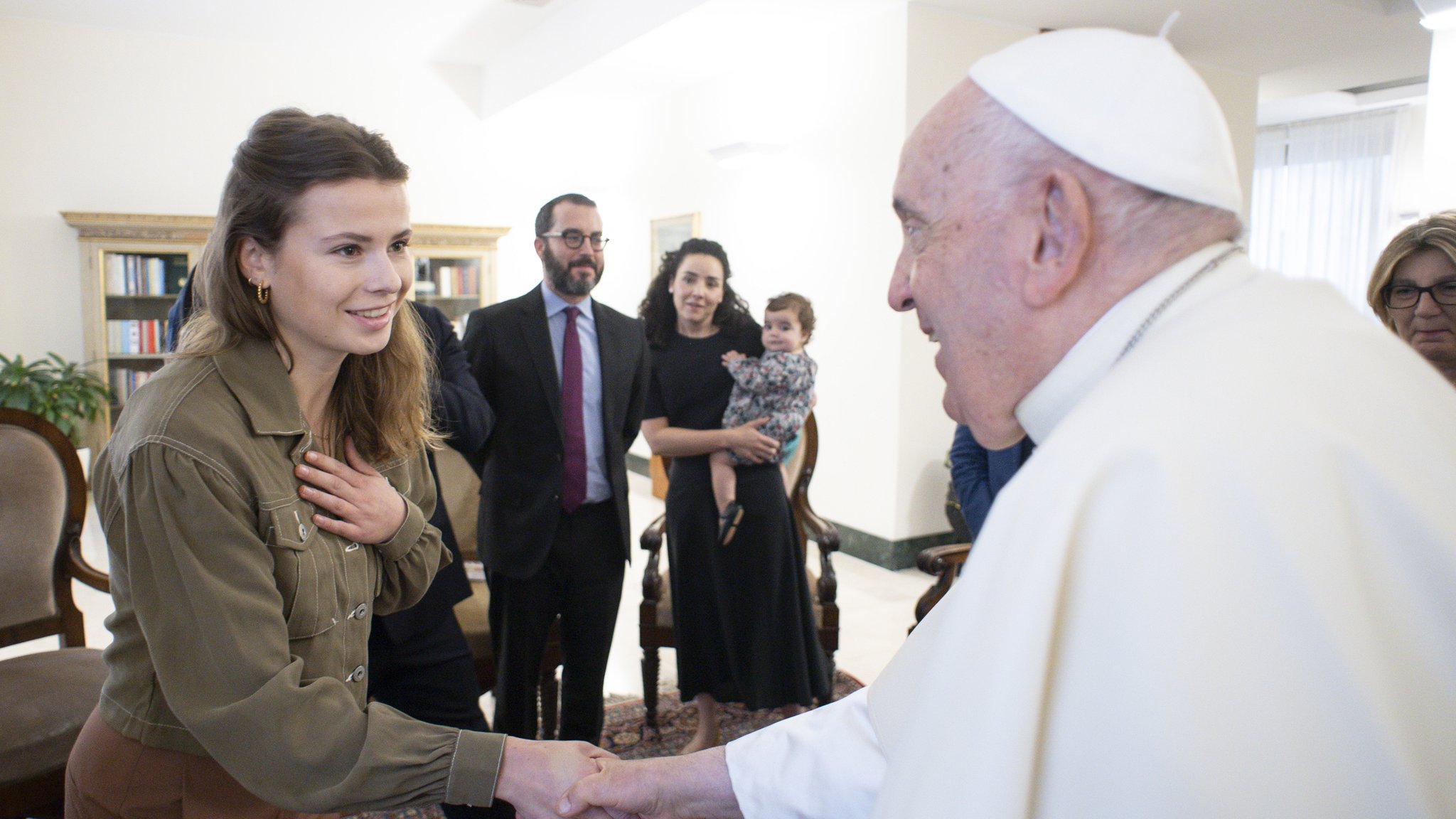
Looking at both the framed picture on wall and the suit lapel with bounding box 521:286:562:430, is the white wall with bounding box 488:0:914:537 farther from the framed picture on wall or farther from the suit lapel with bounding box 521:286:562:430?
the suit lapel with bounding box 521:286:562:430

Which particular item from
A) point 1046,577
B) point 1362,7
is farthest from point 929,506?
point 1046,577

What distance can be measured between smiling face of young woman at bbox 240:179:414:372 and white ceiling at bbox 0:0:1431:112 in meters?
4.58

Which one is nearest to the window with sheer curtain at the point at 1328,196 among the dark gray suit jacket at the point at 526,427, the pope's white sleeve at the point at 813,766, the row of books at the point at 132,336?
the dark gray suit jacket at the point at 526,427

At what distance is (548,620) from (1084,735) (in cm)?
240

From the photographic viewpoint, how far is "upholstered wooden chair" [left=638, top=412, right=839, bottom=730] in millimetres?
3332

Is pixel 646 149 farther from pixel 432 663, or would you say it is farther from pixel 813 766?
pixel 813 766

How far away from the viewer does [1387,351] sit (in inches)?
31.9

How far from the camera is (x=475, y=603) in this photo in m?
3.10

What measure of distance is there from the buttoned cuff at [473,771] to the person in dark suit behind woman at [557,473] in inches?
55.8

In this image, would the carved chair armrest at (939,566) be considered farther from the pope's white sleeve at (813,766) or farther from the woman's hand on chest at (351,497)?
the woman's hand on chest at (351,497)

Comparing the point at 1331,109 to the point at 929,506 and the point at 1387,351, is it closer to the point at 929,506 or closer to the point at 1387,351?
the point at 929,506

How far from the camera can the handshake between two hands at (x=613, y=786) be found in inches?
55.5

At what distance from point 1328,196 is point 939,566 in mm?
8560

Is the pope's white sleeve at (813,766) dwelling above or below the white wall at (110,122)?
below
